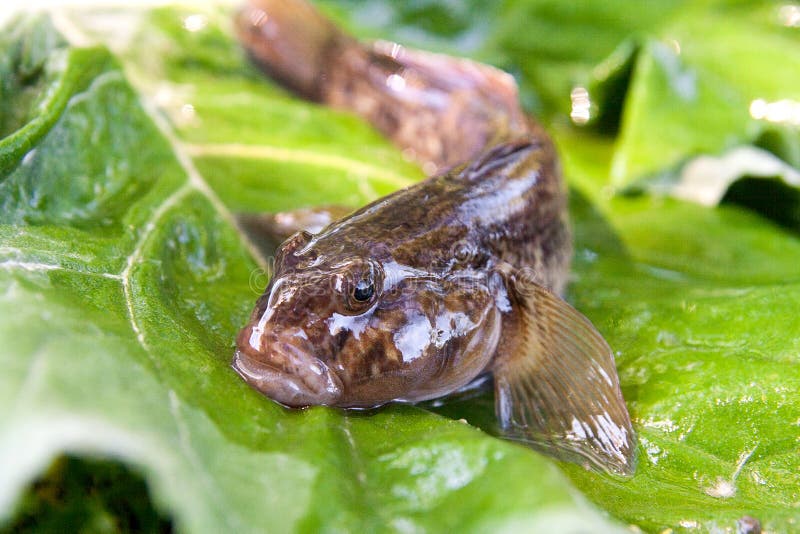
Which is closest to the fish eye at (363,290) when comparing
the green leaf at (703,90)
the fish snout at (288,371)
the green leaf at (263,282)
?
the fish snout at (288,371)

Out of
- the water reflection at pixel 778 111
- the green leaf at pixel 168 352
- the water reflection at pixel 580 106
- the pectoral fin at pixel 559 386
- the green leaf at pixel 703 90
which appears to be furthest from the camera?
the water reflection at pixel 580 106

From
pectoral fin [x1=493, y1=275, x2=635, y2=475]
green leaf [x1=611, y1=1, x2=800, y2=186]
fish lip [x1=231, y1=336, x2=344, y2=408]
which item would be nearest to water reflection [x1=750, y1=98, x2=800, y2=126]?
green leaf [x1=611, y1=1, x2=800, y2=186]

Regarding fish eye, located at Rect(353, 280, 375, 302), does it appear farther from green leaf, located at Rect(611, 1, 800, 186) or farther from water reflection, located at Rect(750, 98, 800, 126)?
water reflection, located at Rect(750, 98, 800, 126)

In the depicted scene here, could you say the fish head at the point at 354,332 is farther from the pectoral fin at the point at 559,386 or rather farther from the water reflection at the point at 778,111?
the water reflection at the point at 778,111

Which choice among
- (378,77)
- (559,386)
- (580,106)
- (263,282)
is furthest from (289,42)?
(559,386)

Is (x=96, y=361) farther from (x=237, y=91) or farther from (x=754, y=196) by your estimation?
(x=754, y=196)

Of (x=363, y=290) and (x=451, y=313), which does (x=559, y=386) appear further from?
(x=363, y=290)

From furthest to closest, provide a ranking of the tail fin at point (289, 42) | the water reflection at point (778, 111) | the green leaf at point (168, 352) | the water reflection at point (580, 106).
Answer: the water reflection at point (580, 106)
the tail fin at point (289, 42)
the water reflection at point (778, 111)
the green leaf at point (168, 352)
